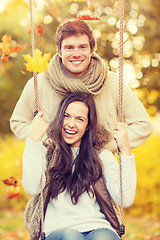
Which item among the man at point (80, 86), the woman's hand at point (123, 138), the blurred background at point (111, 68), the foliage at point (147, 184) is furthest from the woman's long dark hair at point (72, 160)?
the foliage at point (147, 184)

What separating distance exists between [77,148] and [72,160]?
8cm

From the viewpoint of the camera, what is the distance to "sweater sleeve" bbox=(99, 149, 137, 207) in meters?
2.57

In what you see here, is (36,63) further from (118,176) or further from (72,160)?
(118,176)

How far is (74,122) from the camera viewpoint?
2.72 meters

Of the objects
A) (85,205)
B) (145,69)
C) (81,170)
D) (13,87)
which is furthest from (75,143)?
(13,87)

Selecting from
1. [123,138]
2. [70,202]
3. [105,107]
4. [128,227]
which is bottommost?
[128,227]

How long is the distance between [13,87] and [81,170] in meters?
4.00

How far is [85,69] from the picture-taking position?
290 cm

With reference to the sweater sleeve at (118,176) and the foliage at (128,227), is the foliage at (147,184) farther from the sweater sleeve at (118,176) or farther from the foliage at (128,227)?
the sweater sleeve at (118,176)

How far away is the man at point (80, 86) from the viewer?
2.83 meters

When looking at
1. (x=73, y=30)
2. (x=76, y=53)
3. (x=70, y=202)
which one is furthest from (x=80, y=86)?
(x=70, y=202)

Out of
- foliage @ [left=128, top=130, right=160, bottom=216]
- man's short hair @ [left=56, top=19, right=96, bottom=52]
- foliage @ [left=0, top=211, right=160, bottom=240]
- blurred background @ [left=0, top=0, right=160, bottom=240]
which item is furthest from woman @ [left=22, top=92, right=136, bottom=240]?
foliage @ [left=128, top=130, right=160, bottom=216]

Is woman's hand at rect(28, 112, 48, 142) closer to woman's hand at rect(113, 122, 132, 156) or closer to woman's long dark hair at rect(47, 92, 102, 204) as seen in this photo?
woman's long dark hair at rect(47, 92, 102, 204)

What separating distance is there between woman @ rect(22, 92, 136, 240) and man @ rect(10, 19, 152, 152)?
0.12 m
